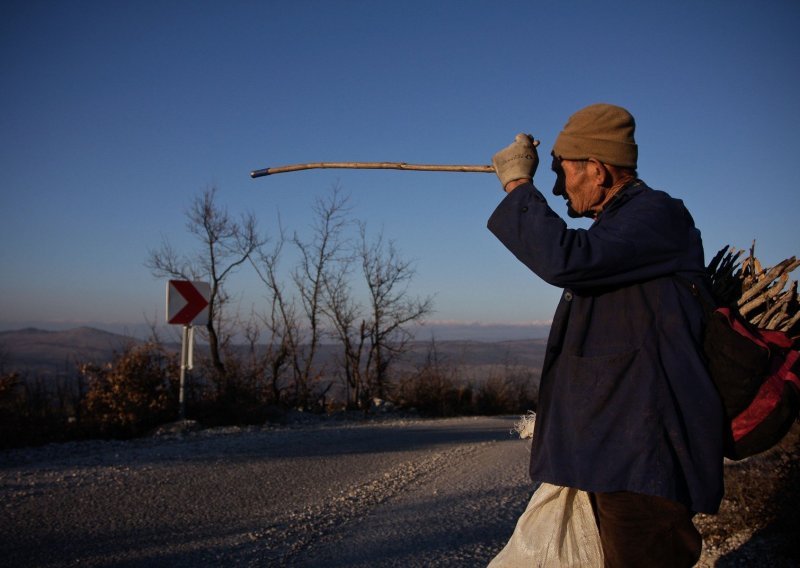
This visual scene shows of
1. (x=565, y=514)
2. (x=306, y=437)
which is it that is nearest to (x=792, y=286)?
(x=565, y=514)

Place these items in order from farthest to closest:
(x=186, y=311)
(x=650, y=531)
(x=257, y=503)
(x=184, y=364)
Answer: (x=186, y=311), (x=184, y=364), (x=257, y=503), (x=650, y=531)

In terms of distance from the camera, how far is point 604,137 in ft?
7.44

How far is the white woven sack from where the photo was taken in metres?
2.25

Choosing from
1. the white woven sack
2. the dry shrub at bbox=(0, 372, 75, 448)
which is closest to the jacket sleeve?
the white woven sack

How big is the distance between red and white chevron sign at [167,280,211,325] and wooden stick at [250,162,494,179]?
22.9 ft

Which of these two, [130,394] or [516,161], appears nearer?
[516,161]

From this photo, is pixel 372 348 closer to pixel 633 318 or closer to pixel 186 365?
pixel 186 365

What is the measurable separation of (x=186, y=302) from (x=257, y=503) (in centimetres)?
531

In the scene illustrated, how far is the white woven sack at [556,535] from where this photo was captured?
2.25 metres

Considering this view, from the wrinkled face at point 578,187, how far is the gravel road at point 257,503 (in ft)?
8.01

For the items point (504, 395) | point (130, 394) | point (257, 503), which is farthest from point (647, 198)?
point (504, 395)

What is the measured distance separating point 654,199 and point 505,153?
558mm

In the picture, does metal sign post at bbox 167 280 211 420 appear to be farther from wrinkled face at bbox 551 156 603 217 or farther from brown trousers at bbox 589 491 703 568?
brown trousers at bbox 589 491 703 568

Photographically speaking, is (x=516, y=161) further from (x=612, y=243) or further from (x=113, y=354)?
(x=113, y=354)
